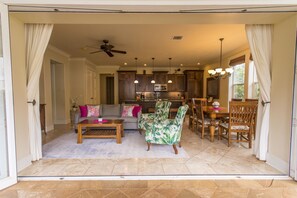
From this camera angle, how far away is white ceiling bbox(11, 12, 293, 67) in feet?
8.71

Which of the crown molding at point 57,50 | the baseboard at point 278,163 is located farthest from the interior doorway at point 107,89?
the baseboard at point 278,163

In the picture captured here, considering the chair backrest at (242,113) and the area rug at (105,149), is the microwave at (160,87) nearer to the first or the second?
the area rug at (105,149)

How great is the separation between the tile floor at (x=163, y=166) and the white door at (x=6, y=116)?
297 millimetres

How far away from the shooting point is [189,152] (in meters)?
3.58

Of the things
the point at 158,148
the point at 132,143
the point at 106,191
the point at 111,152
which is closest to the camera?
the point at 106,191

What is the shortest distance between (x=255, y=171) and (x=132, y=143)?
253cm

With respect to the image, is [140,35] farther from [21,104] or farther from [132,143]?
[21,104]

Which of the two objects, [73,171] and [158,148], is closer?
[73,171]

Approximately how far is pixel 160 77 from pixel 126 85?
1979 millimetres

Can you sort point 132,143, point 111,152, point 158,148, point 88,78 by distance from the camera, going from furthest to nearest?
point 88,78, point 132,143, point 158,148, point 111,152

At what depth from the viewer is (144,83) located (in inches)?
390

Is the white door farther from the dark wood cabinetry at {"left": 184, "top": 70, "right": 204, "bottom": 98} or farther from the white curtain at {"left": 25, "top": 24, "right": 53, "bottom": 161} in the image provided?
the dark wood cabinetry at {"left": 184, "top": 70, "right": 204, "bottom": 98}

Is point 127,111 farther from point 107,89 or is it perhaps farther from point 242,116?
point 107,89

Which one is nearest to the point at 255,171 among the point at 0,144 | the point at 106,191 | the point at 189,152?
the point at 189,152
